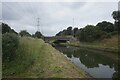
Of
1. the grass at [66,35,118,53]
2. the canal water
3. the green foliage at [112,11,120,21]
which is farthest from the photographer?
the green foliage at [112,11,120,21]

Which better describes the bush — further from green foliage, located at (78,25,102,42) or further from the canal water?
green foliage, located at (78,25,102,42)

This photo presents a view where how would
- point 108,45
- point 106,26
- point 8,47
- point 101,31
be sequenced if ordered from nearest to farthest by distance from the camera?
point 8,47 < point 108,45 < point 101,31 < point 106,26

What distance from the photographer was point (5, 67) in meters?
12.9

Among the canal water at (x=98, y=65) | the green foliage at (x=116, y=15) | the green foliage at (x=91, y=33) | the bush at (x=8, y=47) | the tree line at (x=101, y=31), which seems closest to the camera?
the bush at (x=8, y=47)

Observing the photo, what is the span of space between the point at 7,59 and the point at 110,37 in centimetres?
5590

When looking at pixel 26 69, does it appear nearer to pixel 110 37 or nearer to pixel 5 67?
pixel 5 67

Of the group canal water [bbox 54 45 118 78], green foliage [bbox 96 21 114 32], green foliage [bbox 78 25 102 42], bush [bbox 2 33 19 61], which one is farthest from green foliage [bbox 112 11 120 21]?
bush [bbox 2 33 19 61]

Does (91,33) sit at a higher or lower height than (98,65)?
higher

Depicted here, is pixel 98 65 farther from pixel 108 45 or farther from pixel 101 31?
pixel 101 31

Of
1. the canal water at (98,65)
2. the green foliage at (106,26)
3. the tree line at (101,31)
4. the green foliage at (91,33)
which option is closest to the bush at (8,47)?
the canal water at (98,65)

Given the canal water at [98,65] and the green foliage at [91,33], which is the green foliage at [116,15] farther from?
the canal water at [98,65]

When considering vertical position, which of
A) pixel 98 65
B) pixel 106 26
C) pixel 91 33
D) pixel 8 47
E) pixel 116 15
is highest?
pixel 116 15

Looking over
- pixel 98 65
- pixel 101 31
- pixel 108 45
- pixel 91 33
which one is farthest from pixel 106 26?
pixel 98 65

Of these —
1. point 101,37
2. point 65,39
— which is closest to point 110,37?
point 101,37
